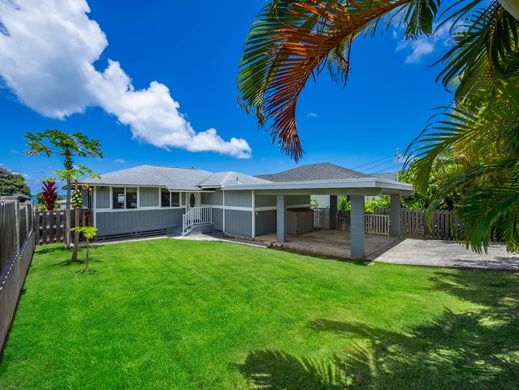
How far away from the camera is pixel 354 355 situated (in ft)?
9.37

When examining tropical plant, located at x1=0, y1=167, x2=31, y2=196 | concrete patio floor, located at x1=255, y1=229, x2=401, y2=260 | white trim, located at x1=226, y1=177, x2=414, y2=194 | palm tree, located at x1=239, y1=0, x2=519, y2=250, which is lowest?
concrete patio floor, located at x1=255, y1=229, x2=401, y2=260

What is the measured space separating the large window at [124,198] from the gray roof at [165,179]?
1.74ft

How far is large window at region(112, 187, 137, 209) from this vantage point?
11.9 m

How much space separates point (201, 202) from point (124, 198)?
4575mm

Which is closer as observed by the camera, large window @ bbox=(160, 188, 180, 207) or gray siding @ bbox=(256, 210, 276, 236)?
gray siding @ bbox=(256, 210, 276, 236)

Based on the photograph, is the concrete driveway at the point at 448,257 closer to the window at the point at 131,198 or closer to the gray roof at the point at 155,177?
the gray roof at the point at 155,177

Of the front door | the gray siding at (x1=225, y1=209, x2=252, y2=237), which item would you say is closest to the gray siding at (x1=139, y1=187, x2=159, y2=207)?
the front door

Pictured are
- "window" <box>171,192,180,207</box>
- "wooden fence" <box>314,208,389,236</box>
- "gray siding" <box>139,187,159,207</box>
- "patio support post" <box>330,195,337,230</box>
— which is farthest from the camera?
"window" <box>171,192,180,207</box>

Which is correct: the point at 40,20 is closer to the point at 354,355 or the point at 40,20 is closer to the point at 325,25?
the point at 325,25

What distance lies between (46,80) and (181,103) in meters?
9.53

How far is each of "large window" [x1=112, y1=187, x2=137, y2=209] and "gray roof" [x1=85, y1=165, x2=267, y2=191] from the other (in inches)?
20.8

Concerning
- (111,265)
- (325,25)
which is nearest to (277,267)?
(111,265)

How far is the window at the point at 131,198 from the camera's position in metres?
12.3

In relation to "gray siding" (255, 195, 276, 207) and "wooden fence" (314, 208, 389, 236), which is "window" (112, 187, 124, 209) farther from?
"wooden fence" (314, 208, 389, 236)
